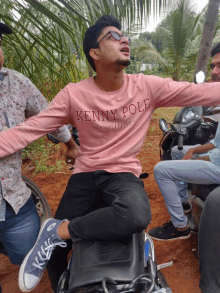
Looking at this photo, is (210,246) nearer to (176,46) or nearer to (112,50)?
(112,50)

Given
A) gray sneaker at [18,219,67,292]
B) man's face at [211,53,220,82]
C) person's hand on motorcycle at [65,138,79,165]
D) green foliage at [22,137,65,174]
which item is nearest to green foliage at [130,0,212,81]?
green foliage at [22,137,65,174]

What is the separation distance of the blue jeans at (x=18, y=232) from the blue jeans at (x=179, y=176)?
1146mm

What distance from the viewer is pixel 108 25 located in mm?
1776

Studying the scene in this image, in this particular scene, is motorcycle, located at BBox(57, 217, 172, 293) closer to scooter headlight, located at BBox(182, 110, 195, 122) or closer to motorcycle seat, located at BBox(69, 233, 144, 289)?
motorcycle seat, located at BBox(69, 233, 144, 289)

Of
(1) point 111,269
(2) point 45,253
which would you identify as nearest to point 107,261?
(1) point 111,269

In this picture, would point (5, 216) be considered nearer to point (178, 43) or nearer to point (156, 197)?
point (156, 197)

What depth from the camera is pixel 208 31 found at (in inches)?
188

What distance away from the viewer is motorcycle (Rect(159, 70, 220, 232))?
2122mm

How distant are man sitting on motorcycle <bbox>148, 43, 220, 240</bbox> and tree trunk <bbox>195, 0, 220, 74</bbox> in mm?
2656

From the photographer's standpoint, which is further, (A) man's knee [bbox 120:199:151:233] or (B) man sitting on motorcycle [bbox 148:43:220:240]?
(B) man sitting on motorcycle [bbox 148:43:220:240]

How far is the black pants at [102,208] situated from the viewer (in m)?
1.23

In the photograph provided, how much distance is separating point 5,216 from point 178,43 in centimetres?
1107

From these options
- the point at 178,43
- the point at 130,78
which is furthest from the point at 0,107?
the point at 178,43

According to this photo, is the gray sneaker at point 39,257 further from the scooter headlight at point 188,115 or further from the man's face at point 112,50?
the scooter headlight at point 188,115
